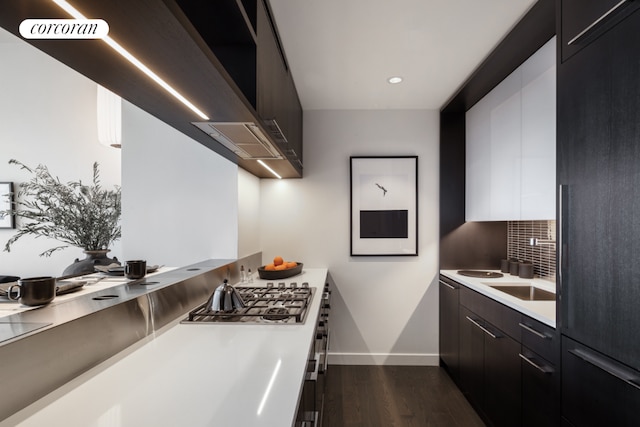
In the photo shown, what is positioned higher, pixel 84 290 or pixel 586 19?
pixel 586 19

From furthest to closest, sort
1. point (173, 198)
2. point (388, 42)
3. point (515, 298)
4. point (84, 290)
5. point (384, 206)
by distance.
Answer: point (384, 206) < point (173, 198) < point (388, 42) < point (515, 298) < point (84, 290)

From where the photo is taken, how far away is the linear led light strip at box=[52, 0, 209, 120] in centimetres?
70

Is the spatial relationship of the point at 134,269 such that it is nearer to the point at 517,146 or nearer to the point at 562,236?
the point at 562,236

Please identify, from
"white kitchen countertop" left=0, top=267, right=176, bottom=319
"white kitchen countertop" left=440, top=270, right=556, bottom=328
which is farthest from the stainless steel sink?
"white kitchen countertop" left=0, top=267, right=176, bottom=319

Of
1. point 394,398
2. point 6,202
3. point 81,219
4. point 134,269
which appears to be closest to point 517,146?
point 394,398

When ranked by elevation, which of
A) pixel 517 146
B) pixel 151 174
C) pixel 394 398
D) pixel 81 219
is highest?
pixel 517 146

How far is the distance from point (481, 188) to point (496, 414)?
1688 millimetres

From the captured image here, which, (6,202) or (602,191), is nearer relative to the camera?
(602,191)

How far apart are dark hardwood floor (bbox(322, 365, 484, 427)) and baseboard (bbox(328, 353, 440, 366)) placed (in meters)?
0.05

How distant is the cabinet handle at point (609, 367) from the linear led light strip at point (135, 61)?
1783 mm

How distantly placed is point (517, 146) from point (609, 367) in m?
1.54

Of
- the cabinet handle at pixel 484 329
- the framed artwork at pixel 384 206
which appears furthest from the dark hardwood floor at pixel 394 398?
the framed artwork at pixel 384 206

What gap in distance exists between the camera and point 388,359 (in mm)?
3408

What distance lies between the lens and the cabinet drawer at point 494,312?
6.31 feet
